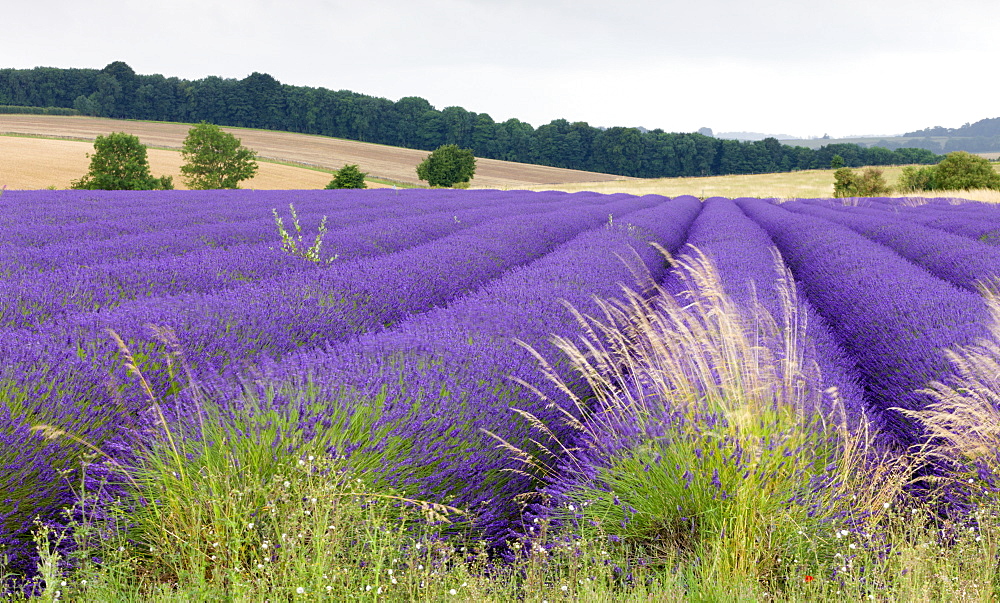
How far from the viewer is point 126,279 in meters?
4.76

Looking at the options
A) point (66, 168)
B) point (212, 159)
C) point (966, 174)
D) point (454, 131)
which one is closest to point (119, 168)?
point (212, 159)

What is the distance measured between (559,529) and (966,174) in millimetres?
39726

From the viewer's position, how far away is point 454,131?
269 feet

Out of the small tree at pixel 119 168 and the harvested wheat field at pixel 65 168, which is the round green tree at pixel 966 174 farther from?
the small tree at pixel 119 168

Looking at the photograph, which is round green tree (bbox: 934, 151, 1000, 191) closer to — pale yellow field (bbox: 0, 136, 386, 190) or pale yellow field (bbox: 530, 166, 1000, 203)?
pale yellow field (bbox: 530, 166, 1000, 203)

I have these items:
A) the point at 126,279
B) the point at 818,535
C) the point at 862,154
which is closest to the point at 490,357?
the point at 818,535

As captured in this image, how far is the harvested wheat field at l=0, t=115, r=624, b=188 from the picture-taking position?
52219 millimetres

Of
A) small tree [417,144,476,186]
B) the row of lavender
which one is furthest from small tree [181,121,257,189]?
the row of lavender

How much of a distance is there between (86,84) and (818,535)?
93481 mm

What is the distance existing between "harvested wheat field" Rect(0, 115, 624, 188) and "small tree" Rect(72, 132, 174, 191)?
1462 centimetres

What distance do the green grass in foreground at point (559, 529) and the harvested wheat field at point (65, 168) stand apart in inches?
1336

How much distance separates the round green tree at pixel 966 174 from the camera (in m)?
31.2

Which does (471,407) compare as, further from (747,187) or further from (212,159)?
(747,187)

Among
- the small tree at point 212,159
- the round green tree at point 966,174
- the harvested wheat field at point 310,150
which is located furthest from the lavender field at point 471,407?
the harvested wheat field at point 310,150
